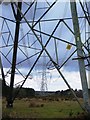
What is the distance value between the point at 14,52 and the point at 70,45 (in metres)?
3.73

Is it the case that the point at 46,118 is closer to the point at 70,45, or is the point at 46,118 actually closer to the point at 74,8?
the point at 70,45

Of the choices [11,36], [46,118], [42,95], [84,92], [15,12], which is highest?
[15,12]

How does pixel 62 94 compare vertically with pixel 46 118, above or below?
below

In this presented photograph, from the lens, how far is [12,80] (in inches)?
594

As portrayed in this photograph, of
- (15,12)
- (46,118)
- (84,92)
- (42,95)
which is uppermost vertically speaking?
(15,12)

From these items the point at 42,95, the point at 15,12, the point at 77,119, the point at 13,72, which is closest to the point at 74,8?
the point at 77,119

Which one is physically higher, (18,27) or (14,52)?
(18,27)

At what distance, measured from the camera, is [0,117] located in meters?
10.1

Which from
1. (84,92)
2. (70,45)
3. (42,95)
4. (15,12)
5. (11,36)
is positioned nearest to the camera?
(84,92)

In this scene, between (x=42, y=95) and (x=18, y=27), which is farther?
(x=42, y=95)

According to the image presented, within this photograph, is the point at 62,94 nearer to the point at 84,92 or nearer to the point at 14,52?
the point at 14,52

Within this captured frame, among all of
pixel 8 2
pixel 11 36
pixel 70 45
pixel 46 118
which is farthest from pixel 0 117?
pixel 11 36

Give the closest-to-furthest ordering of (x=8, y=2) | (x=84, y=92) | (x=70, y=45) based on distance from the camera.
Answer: (x=84, y=92)
(x=70, y=45)
(x=8, y=2)

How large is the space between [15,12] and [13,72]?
2.54 meters
